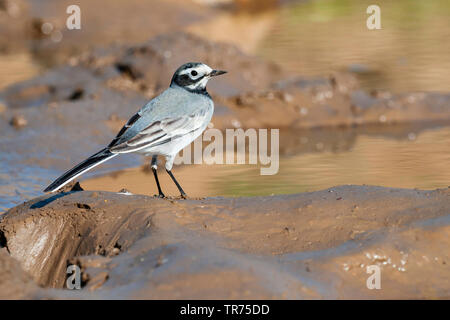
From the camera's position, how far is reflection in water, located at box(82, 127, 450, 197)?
806 cm

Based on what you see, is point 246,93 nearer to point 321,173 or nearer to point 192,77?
point 321,173

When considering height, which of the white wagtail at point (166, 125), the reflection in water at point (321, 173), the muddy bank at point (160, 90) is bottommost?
the reflection in water at point (321, 173)

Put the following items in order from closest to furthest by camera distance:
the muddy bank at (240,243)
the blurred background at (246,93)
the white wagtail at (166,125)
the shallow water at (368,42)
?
the muddy bank at (240,243) < the white wagtail at (166,125) < the blurred background at (246,93) < the shallow water at (368,42)

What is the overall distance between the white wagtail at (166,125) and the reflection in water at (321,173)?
1.38 meters

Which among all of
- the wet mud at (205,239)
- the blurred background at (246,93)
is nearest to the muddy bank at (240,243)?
the wet mud at (205,239)

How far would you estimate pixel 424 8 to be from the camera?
66.5ft

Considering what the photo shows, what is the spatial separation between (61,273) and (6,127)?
196 inches

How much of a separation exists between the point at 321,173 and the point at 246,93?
346cm

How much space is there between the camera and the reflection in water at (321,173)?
8.06 metres

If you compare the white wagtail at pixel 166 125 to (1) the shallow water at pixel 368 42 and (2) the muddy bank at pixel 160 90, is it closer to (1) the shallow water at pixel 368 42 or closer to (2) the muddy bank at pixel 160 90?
(2) the muddy bank at pixel 160 90

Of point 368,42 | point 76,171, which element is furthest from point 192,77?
point 368,42

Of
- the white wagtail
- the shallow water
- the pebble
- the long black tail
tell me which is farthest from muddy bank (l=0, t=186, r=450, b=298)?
the shallow water

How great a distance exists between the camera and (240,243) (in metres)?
5.24

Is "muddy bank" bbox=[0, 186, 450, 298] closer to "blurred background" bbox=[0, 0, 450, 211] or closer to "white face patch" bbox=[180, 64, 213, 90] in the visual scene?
"white face patch" bbox=[180, 64, 213, 90]
